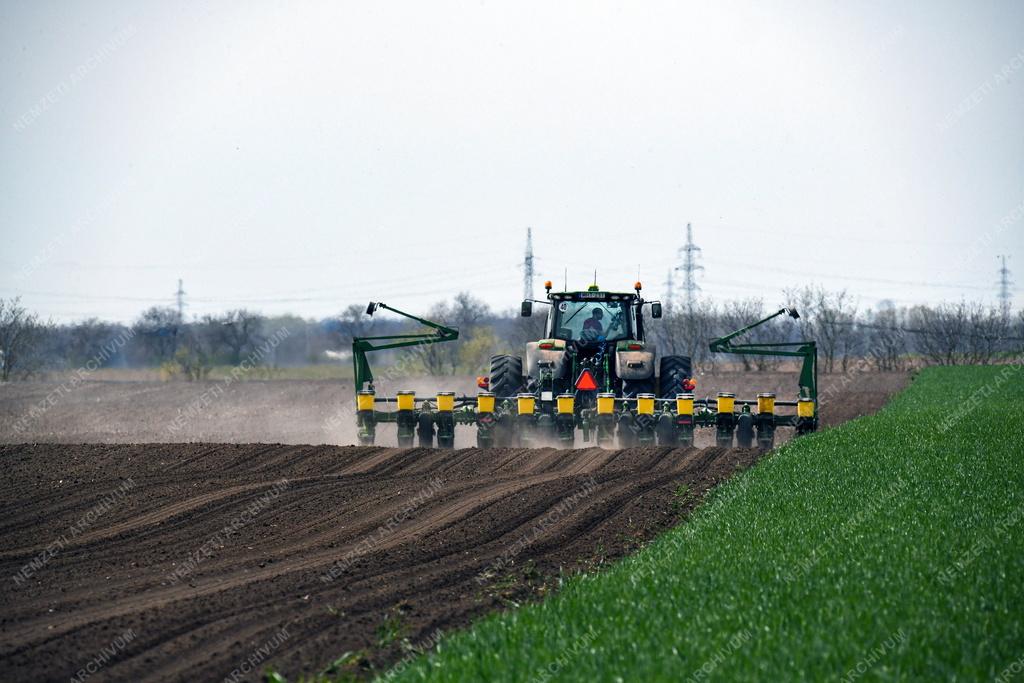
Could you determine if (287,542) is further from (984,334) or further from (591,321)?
(984,334)

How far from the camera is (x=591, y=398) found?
17.7 m

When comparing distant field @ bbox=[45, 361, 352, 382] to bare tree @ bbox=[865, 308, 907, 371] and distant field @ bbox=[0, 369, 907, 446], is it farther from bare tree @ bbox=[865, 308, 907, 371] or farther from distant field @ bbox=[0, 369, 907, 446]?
bare tree @ bbox=[865, 308, 907, 371]

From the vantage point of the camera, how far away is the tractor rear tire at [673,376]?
17969 mm

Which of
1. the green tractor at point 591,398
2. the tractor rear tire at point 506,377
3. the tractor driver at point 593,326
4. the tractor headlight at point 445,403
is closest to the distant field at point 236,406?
the tractor rear tire at point 506,377

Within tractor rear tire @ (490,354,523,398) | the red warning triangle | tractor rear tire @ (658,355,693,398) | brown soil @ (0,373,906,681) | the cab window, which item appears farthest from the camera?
tractor rear tire @ (490,354,523,398)

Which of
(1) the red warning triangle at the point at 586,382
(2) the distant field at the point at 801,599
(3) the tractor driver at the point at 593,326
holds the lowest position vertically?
(2) the distant field at the point at 801,599

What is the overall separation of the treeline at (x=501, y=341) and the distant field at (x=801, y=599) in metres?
33.9

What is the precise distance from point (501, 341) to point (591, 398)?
3732 centimetres

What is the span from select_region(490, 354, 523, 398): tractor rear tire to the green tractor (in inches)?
0.7

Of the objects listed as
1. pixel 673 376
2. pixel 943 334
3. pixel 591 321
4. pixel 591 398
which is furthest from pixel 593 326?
pixel 943 334

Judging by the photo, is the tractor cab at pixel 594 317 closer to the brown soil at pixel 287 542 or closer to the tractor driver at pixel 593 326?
the tractor driver at pixel 593 326

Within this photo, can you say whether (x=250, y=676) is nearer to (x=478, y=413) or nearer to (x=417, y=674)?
(x=417, y=674)

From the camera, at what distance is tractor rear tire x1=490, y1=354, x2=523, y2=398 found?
18312 millimetres

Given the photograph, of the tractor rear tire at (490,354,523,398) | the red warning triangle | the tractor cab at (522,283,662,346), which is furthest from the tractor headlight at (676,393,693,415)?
the tractor rear tire at (490,354,523,398)
